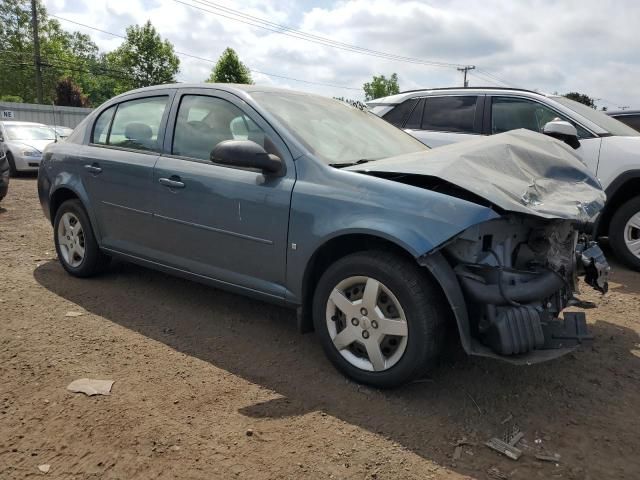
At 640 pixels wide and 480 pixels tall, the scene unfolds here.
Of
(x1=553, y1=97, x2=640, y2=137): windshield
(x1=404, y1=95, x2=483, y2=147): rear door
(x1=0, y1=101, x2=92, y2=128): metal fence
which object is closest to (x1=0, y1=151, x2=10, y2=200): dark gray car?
(x1=404, y1=95, x2=483, y2=147): rear door

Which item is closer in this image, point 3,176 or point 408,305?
point 408,305

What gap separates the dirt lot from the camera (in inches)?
96.1

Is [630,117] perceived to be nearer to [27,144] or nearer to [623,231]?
[623,231]

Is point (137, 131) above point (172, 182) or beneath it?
above

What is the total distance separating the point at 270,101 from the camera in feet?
12.3

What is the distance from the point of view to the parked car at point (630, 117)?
8256 millimetres

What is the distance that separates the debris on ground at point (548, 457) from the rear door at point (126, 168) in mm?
2984

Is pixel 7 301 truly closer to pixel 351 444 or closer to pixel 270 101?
pixel 270 101

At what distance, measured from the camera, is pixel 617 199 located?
19.6 ft

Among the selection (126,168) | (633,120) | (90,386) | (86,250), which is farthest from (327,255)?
(633,120)

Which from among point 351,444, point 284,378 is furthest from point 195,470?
point 284,378

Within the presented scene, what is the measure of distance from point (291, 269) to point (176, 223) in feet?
3.55

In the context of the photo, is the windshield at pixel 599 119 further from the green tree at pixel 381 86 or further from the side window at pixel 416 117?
the green tree at pixel 381 86

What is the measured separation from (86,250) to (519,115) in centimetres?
498
